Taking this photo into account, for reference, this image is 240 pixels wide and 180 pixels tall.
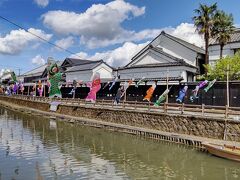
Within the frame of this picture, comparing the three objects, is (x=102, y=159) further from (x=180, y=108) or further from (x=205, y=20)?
(x=205, y=20)

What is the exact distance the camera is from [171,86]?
42.2m

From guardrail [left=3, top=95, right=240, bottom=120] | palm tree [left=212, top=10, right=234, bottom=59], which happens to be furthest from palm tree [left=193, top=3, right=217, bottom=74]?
guardrail [left=3, top=95, right=240, bottom=120]

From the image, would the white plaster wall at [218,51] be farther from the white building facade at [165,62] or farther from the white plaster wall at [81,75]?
the white plaster wall at [81,75]

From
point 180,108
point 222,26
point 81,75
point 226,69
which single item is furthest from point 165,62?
point 81,75

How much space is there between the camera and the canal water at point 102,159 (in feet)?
65.9

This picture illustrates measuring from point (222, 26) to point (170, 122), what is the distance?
68.4ft

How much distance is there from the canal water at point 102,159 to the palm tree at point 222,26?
73.4 ft

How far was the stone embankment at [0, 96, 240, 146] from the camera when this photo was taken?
27891 mm

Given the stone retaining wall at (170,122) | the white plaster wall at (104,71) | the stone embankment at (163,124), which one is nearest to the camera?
the stone retaining wall at (170,122)

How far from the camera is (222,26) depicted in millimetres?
46906

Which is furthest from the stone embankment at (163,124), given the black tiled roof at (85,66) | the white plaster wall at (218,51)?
the white plaster wall at (218,51)

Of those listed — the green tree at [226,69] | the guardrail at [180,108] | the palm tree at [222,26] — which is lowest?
the guardrail at [180,108]

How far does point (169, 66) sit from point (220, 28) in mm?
8775

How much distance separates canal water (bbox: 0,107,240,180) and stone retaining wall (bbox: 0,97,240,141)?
274 centimetres
